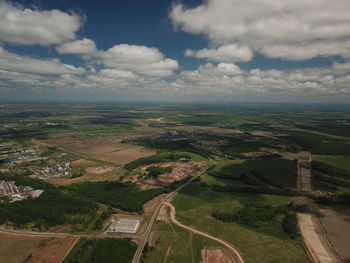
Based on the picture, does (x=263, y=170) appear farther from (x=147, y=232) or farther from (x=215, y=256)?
(x=147, y=232)

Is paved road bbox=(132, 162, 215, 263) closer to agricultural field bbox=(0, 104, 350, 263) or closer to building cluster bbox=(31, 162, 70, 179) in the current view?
agricultural field bbox=(0, 104, 350, 263)

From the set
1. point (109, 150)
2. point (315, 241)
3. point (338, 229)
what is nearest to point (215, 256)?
point (315, 241)

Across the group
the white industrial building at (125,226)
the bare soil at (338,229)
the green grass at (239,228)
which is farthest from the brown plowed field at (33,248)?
the bare soil at (338,229)

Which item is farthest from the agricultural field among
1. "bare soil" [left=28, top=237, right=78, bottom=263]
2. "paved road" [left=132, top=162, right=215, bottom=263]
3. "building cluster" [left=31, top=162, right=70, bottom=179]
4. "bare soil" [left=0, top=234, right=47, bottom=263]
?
"paved road" [left=132, top=162, right=215, bottom=263]

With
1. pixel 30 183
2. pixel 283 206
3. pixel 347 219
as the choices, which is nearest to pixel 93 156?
pixel 30 183

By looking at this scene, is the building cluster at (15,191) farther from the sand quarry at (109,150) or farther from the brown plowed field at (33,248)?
the sand quarry at (109,150)

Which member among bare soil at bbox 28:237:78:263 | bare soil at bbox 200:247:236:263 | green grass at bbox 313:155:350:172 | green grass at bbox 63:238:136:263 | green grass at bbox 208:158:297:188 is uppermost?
green grass at bbox 313:155:350:172
